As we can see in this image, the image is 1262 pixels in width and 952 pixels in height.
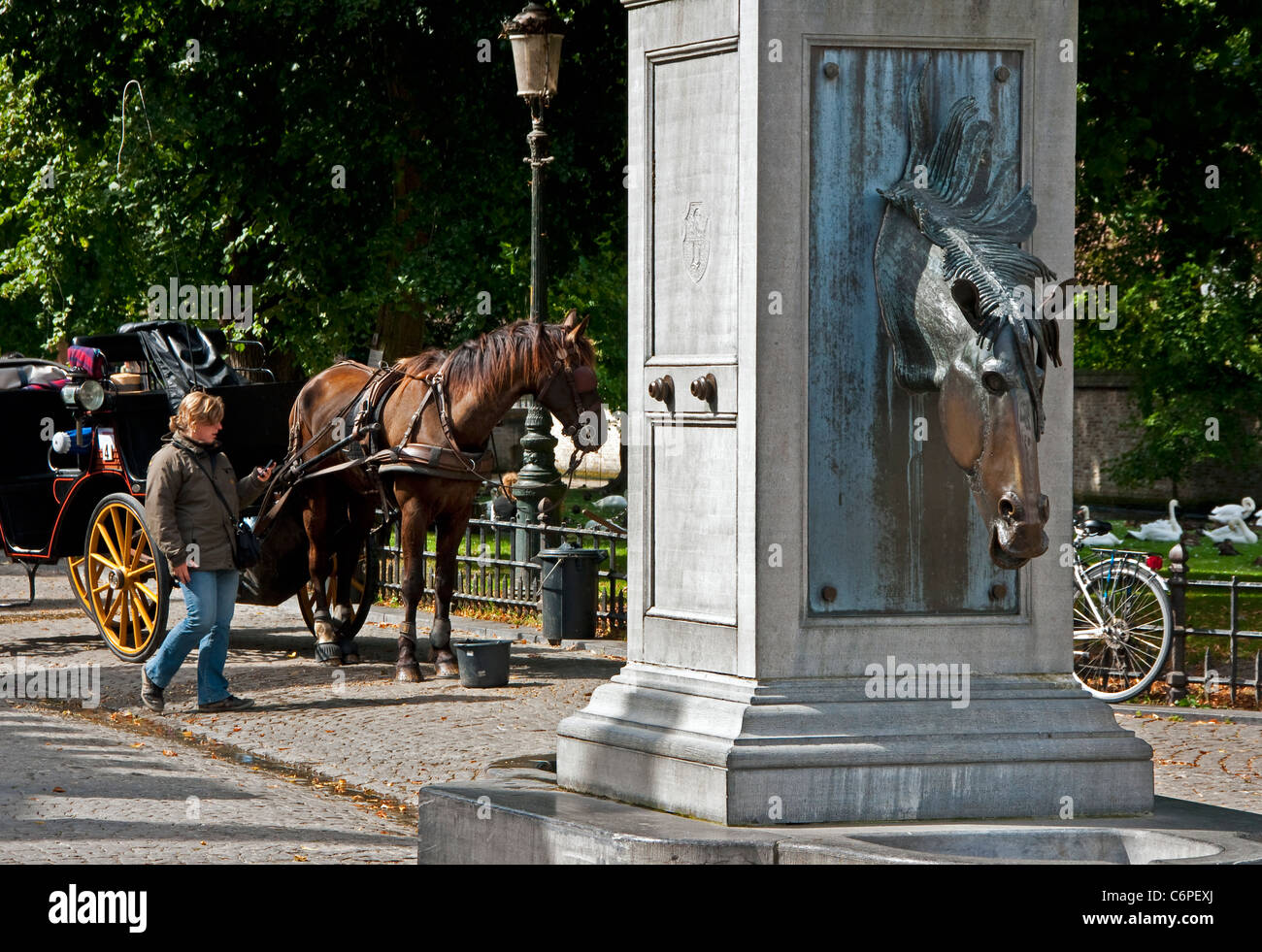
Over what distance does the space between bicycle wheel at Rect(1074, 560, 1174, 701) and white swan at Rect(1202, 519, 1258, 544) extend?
11.5 m

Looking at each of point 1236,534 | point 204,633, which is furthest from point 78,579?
point 1236,534

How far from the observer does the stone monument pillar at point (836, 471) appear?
545 centimetres

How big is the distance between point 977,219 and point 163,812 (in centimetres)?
457

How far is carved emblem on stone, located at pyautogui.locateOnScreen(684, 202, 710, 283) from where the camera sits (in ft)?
18.8

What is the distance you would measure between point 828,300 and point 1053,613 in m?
1.29

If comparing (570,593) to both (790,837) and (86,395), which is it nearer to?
(86,395)

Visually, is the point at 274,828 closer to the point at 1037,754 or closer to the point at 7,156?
the point at 1037,754

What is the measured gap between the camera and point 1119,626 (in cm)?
1170

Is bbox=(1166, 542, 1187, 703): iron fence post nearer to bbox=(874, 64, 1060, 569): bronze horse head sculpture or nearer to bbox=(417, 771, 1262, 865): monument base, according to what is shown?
bbox=(417, 771, 1262, 865): monument base

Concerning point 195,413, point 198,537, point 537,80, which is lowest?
point 198,537

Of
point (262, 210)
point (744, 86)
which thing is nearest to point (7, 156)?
point (262, 210)

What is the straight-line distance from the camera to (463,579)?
16.5 metres

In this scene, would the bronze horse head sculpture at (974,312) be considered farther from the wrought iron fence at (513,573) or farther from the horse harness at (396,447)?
the wrought iron fence at (513,573)

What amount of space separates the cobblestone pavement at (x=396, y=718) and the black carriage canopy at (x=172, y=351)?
85.4 inches
